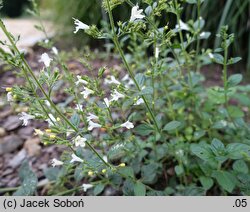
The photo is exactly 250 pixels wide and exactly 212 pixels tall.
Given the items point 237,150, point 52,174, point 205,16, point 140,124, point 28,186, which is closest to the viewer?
point 237,150

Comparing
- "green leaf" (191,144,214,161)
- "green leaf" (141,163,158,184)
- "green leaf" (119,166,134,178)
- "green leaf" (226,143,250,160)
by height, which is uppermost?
"green leaf" (226,143,250,160)

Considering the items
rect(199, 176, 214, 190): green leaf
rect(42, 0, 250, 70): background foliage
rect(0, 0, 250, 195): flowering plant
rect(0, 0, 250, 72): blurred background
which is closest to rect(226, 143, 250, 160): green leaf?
rect(0, 0, 250, 195): flowering plant

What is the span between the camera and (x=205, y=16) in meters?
2.89

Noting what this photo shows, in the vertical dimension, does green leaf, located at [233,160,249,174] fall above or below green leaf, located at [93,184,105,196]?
above

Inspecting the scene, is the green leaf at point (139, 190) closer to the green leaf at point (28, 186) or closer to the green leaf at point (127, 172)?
the green leaf at point (127, 172)

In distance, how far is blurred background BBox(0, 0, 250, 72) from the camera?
2.75 meters

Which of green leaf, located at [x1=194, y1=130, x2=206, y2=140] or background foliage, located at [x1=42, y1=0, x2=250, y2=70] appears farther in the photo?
background foliage, located at [x1=42, y1=0, x2=250, y2=70]

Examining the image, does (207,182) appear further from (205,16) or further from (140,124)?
(205,16)

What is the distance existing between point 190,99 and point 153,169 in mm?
521

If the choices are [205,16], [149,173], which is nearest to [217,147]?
[149,173]

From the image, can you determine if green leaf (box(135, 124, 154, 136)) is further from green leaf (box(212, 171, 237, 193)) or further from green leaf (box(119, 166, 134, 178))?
green leaf (box(212, 171, 237, 193))

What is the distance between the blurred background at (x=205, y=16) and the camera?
275cm
